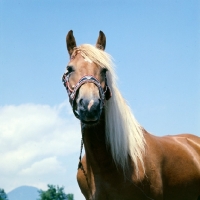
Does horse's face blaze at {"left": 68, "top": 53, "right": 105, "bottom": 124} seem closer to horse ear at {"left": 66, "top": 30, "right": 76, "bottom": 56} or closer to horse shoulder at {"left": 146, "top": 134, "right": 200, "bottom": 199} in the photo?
horse ear at {"left": 66, "top": 30, "right": 76, "bottom": 56}

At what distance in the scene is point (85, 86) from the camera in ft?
13.1

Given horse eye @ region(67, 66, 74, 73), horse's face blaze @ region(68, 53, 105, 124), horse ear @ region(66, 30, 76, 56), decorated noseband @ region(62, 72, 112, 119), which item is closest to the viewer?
horse's face blaze @ region(68, 53, 105, 124)

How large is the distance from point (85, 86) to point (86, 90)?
0.22 feet

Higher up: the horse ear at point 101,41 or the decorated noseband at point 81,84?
the horse ear at point 101,41

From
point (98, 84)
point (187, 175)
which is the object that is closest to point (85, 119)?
point (98, 84)

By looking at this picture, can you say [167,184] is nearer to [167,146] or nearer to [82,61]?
[167,146]

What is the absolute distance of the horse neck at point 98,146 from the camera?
4363 millimetres

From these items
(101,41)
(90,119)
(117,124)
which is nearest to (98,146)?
(117,124)

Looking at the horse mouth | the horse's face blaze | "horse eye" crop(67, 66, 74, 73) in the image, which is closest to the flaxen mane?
the horse's face blaze

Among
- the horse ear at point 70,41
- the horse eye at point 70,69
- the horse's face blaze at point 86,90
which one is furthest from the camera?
the horse ear at point 70,41

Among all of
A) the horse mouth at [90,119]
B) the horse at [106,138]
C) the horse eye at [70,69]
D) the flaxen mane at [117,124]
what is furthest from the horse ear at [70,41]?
the horse mouth at [90,119]

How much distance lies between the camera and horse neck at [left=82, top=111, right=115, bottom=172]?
4.36 m

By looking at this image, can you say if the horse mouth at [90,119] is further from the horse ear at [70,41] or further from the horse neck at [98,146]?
the horse ear at [70,41]

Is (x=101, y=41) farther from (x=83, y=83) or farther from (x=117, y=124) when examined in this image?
(x=117, y=124)
